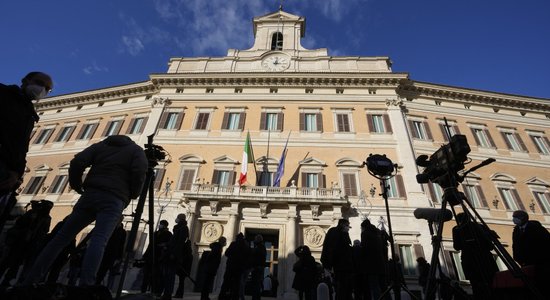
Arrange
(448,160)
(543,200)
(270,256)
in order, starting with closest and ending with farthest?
(448,160) → (270,256) → (543,200)

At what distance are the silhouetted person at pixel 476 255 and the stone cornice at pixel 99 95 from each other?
2052cm

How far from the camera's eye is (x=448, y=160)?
3.30 metres

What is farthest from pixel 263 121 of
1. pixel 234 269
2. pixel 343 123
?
pixel 234 269

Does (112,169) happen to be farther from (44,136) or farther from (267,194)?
(44,136)

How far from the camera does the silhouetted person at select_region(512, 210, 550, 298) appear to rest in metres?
2.66

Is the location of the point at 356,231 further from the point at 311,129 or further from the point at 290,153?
the point at 311,129

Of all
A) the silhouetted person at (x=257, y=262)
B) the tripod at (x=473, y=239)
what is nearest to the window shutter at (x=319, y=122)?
the silhouetted person at (x=257, y=262)

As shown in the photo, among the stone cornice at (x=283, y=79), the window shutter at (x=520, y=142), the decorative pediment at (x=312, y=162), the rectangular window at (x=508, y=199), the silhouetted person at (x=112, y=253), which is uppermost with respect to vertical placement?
the stone cornice at (x=283, y=79)

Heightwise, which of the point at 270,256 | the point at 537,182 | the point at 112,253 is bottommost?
the point at 112,253

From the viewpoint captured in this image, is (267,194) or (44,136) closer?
(267,194)

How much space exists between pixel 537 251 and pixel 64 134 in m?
24.3

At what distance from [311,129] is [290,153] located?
2.28 meters

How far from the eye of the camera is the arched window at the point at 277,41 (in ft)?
74.7

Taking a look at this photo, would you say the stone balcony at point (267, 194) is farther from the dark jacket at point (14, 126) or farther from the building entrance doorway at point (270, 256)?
the dark jacket at point (14, 126)
